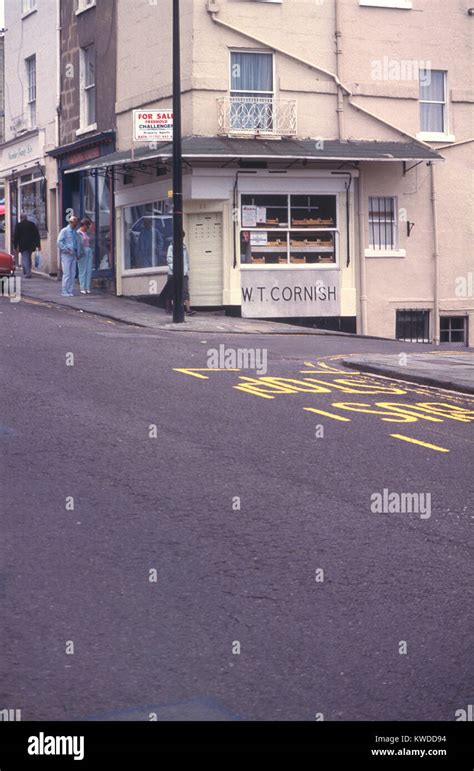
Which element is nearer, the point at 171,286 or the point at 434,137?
the point at 171,286

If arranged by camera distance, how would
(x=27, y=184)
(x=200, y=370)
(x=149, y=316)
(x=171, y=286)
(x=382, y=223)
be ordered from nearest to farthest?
(x=200, y=370), (x=149, y=316), (x=171, y=286), (x=382, y=223), (x=27, y=184)

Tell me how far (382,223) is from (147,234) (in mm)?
5769

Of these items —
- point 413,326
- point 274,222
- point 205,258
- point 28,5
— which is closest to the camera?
point 205,258

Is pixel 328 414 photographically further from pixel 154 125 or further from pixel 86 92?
pixel 86 92

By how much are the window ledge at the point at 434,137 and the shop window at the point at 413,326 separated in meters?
4.23

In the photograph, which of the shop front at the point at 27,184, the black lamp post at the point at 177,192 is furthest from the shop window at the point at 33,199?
the black lamp post at the point at 177,192

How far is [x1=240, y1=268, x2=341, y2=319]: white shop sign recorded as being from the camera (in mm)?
28016

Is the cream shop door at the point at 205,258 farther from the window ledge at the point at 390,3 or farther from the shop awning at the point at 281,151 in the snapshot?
the window ledge at the point at 390,3

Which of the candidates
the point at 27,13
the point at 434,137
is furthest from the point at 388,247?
the point at 27,13

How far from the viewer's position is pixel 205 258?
2814 cm

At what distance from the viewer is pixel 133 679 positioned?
5.24 m

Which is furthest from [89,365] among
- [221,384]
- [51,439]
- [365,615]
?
[365,615]

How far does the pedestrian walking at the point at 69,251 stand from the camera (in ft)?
91.5

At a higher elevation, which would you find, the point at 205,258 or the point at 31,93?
the point at 31,93
